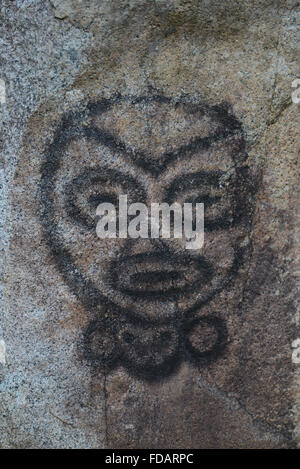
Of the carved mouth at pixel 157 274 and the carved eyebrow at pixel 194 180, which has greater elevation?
the carved eyebrow at pixel 194 180

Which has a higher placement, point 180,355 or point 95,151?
point 95,151

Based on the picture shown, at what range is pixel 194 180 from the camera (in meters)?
0.96

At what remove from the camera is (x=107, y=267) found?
972 millimetres

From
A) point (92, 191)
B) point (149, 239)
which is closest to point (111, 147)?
point (92, 191)

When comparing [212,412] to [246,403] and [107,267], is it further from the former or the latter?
[107,267]

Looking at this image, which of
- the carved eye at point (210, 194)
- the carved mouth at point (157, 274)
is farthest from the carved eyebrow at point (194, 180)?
the carved mouth at point (157, 274)

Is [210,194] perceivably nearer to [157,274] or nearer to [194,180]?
[194,180]

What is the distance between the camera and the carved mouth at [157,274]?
975mm

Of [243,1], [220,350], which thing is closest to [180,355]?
[220,350]

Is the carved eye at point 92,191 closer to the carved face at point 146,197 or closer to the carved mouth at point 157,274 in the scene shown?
the carved face at point 146,197

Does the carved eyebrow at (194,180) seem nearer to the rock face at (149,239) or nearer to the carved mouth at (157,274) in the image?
the rock face at (149,239)

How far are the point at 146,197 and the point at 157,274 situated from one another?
152 mm

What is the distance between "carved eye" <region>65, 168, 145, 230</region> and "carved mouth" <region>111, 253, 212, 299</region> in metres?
0.11

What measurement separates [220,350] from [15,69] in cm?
66
